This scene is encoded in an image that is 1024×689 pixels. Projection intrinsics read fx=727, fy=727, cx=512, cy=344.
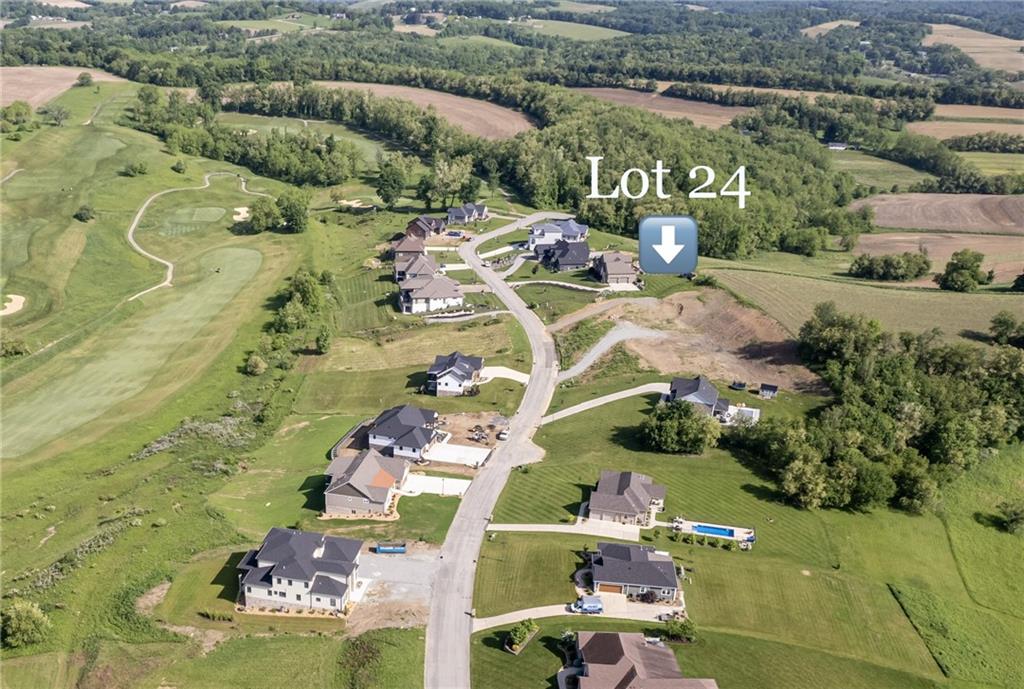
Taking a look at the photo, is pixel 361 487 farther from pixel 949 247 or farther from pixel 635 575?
pixel 949 247

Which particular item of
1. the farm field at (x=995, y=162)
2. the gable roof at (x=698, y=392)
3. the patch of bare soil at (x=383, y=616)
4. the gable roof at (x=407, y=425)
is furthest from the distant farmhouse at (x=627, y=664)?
the farm field at (x=995, y=162)

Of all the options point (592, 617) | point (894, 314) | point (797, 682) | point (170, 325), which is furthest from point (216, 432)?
point (894, 314)

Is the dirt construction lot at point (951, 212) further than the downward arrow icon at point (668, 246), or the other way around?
the dirt construction lot at point (951, 212)

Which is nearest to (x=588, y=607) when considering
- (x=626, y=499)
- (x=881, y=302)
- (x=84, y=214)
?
(x=626, y=499)

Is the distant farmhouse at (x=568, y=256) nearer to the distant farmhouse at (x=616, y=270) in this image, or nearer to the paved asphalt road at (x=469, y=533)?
the distant farmhouse at (x=616, y=270)

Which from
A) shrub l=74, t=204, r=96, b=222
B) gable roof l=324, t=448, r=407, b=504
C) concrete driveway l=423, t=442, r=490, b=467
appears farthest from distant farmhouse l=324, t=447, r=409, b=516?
shrub l=74, t=204, r=96, b=222

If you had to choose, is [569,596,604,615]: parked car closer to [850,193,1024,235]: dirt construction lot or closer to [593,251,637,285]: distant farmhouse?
Result: [593,251,637,285]: distant farmhouse
